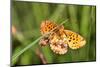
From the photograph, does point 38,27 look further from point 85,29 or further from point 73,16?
point 85,29

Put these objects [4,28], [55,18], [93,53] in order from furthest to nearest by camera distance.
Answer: [93,53]
[55,18]
[4,28]

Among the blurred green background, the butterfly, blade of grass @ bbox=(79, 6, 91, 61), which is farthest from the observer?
blade of grass @ bbox=(79, 6, 91, 61)

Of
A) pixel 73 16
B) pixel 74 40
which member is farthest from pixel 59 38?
pixel 73 16

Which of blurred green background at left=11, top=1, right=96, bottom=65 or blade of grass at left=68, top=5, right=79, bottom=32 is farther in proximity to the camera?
blade of grass at left=68, top=5, right=79, bottom=32

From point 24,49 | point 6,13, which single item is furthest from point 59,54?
point 6,13

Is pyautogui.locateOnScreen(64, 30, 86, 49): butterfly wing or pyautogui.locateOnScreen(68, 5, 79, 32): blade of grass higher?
pyautogui.locateOnScreen(68, 5, 79, 32): blade of grass

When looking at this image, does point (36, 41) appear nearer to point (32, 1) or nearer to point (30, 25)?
point (30, 25)

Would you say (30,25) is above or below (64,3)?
below
